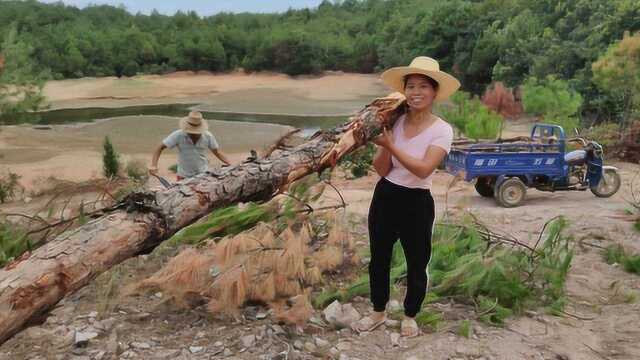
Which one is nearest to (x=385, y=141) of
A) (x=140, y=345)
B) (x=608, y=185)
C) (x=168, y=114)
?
(x=140, y=345)

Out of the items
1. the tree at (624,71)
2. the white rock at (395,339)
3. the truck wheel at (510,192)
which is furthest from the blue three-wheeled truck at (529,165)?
the tree at (624,71)

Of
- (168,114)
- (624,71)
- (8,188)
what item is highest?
(624,71)

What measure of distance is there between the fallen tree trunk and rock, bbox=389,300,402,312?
919 mm

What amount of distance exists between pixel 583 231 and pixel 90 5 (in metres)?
74.9

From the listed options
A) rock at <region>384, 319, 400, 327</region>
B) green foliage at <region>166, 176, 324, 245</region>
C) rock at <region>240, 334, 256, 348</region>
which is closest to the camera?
rock at <region>240, 334, 256, 348</region>

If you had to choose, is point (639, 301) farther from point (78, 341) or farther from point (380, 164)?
point (78, 341)

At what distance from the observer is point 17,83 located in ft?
43.8

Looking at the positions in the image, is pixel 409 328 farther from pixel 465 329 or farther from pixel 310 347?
pixel 310 347

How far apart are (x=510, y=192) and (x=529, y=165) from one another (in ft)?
1.34

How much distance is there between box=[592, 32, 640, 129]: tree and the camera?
11.9 metres

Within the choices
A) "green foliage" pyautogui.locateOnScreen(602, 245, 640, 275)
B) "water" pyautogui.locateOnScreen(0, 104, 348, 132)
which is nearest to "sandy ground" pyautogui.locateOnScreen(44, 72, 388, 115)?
"water" pyautogui.locateOnScreen(0, 104, 348, 132)

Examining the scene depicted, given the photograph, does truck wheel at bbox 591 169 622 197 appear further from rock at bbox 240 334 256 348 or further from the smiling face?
rock at bbox 240 334 256 348

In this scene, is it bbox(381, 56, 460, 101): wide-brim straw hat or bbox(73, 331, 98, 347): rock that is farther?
bbox(73, 331, 98, 347): rock

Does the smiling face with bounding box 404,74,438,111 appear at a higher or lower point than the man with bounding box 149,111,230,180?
higher
